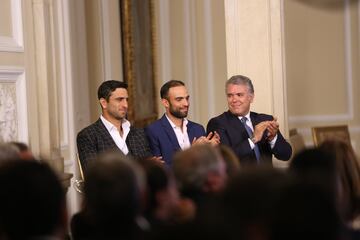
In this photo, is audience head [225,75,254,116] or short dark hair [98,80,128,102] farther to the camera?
audience head [225,75,254,116]

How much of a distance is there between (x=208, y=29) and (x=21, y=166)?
7.33 m

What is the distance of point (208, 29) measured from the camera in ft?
31.8

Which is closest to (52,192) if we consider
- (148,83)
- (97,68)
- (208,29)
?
(97,68)

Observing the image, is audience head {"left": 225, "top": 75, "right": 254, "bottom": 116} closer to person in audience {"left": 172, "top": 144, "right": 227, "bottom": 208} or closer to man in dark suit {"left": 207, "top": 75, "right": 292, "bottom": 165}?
man in dark suit {"left": 207, "top": 75, "right": 292, "bottom": 165}

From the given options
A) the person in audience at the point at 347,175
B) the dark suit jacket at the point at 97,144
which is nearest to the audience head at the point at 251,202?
the person in audience at the point at 347,175

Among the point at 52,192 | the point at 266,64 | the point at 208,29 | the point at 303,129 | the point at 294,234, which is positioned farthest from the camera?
the point at 208,29

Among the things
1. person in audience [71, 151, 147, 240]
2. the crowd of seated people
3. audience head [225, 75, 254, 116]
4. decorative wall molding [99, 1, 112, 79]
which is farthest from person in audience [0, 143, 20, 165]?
decorative wall molding [99, 1, 112, 79]

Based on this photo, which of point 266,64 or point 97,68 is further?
point 97,68

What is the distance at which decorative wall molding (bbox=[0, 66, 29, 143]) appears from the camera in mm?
5645

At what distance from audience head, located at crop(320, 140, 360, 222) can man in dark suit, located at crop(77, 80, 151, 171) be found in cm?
191

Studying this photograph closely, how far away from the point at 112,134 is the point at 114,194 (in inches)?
116

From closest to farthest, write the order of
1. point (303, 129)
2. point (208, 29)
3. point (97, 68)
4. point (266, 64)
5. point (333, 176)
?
point (333, 176) → point (266, 64) → point (97, 68) → point (303, 129) → point (208, 29)

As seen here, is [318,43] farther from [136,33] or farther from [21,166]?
[21,166]

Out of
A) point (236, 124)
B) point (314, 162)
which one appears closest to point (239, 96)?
point (236, 124)
